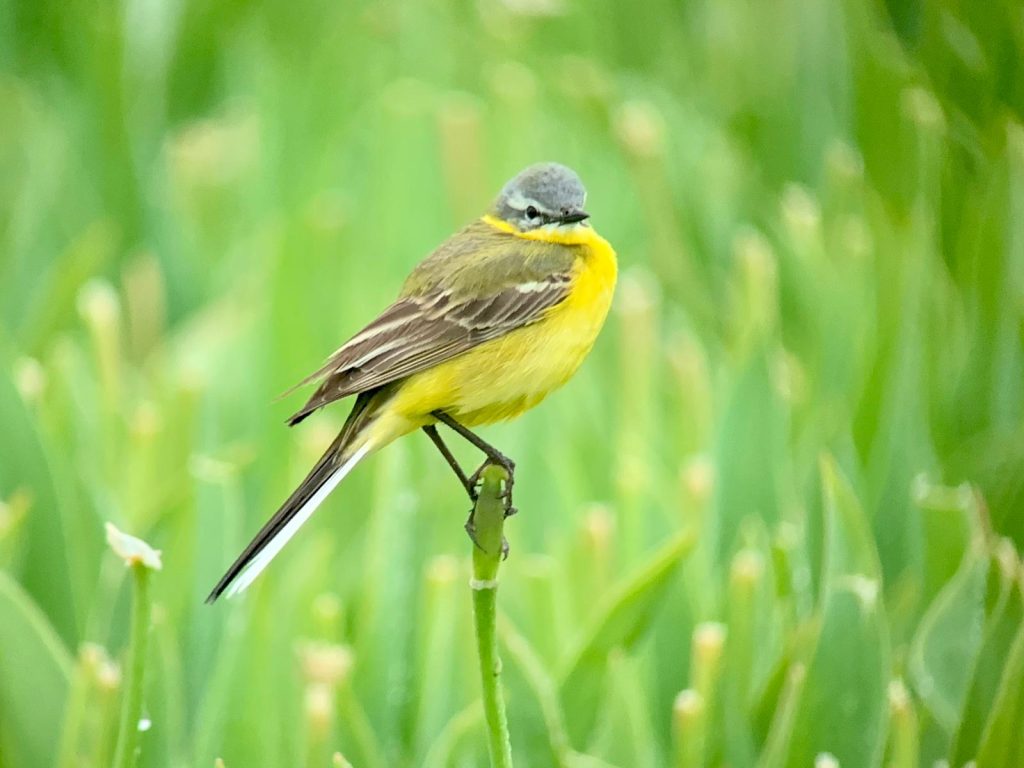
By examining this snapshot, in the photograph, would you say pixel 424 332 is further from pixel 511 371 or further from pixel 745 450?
pixel 745 450

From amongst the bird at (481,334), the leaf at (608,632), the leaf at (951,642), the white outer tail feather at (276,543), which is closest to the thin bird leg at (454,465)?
the bird at (481,334)

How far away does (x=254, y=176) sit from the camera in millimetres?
2617

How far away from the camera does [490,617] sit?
0.97m

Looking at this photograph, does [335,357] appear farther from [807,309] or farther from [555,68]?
[555,68]

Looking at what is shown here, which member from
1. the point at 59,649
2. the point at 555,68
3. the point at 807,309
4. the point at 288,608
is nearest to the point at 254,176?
the point at 555,68

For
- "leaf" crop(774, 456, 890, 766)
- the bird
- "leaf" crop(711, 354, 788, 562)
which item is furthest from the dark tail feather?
"leaf" crop(711, 354, 788, 562)

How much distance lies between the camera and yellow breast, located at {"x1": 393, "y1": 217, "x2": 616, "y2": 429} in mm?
1292

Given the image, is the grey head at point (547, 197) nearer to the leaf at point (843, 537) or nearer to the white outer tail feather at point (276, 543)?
the leaf at point (843, 537)

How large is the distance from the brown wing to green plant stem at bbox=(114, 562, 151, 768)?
0.67ft

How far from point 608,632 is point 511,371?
27 centimetres

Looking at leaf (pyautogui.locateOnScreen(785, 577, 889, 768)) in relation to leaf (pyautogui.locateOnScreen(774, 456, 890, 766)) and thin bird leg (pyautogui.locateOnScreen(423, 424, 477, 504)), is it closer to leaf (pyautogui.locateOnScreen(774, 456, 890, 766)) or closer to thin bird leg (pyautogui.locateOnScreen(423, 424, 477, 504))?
leaf (pyautogui.locateOnScreen(774, 456, 890, 766))

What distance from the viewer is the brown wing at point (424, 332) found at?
1258mm

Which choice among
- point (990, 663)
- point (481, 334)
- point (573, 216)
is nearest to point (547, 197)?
point (573, 216)

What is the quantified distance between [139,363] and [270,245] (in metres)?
0.39
